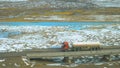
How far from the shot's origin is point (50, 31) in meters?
43.9

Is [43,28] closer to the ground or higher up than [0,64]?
closer to the ground

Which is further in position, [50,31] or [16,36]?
[50,31]

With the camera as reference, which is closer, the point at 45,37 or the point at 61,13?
the point at 45,37

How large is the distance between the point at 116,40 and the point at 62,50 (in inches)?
435

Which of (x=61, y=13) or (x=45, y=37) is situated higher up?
(x=45, y=37)

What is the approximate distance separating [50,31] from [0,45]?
38.5 ft

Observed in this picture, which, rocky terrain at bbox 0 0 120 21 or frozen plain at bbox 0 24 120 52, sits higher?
frozen plain at bbox 0 24 120 52

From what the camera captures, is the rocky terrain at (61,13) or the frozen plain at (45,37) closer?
the frozen plain at (45,37)

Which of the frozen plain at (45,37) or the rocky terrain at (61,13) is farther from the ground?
the frozen plain at (45,37)

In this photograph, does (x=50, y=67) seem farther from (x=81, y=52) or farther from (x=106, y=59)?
(x=106, y=59)

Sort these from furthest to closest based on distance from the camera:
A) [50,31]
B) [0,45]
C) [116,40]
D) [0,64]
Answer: [50,31] < [116,40] < [0,45] < [0,64]

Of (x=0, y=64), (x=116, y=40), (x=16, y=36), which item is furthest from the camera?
(x=16, y=36)

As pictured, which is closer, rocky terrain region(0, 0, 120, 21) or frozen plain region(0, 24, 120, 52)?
frozen plain region(0, 24, 120, 52)

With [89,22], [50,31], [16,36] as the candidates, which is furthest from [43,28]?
A: [89,22]
